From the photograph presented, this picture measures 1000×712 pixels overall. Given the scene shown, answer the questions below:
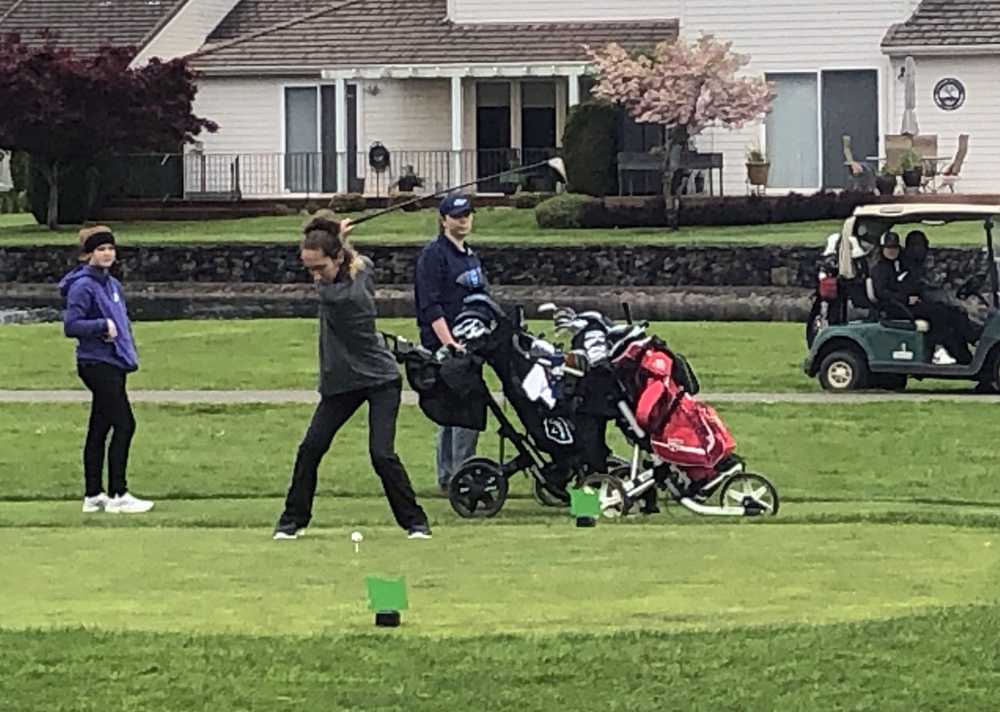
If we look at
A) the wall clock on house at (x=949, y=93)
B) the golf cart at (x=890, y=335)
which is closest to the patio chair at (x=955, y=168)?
the wall clock on house at (x=949, y=93)

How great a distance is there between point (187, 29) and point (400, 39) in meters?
6.41

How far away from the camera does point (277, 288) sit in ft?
126

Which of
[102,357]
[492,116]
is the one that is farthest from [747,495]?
[492,116]

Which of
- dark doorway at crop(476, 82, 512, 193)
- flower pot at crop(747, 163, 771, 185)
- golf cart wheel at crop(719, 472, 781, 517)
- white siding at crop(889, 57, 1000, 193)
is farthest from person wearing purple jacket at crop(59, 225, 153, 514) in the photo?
dark doorway at crop(476, 82, 512, 193)

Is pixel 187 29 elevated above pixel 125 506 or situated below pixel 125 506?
above

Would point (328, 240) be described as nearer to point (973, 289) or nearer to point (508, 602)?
point (508, 602)

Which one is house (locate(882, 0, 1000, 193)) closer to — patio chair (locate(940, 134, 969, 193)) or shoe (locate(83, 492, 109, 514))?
patio chair (locate(940, 134, 969, 193))

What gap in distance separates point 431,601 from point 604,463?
3.94 meters

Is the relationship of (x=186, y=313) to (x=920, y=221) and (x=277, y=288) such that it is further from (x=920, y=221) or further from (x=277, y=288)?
(x=920, y=221)

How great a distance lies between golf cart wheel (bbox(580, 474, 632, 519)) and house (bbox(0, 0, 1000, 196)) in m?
32.4

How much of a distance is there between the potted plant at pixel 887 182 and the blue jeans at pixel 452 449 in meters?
26.0

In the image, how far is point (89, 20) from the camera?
5300cm

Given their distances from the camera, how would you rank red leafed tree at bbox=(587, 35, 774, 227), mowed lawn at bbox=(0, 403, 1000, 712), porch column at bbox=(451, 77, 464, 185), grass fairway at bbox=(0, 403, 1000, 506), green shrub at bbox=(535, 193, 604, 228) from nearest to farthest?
mowed lawn at bbox=(0, 403, 1000, 712) → grass fairway at bbox=(0, 403, 1000, 506) → green shrub at bbox=(535, 193, 604, 228) → red leafed tree at bbox=(587, 35, 774, 227) → porch column at bbox=(451, 77, 464, 185)

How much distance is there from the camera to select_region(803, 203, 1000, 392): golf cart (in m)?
19.8
